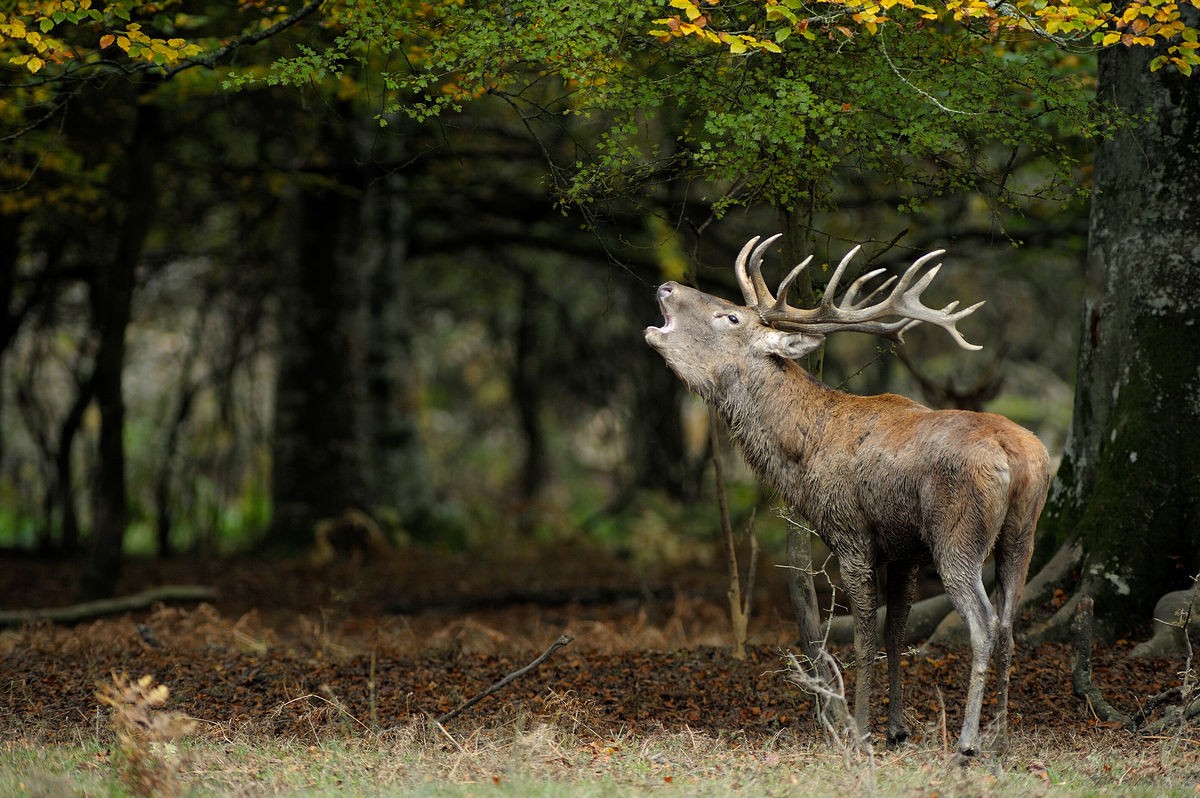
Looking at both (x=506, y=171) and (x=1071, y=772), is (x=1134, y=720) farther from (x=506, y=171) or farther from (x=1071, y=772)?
(x=506, y=171)

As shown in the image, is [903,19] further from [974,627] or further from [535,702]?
[535,702]

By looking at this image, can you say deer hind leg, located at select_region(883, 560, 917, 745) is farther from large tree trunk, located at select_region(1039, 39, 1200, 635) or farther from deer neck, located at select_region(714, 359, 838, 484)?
large tree trunk, located at select_region(1039, 39, 1200, 635)

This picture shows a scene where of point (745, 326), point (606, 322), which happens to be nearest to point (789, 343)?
point (745, 326)

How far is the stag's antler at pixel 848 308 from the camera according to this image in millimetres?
5598

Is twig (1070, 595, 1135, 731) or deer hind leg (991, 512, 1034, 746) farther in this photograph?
twig (1070, 595, 1135, 731)

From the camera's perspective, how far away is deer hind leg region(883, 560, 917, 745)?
5.80 m

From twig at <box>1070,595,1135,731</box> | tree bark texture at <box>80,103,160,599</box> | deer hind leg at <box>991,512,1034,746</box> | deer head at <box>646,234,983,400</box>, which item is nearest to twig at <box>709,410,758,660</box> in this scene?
deer head at <box>646,234,983,400</box>

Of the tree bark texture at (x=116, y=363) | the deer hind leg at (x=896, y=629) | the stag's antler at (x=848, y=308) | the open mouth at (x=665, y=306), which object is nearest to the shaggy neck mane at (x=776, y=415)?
the stag's antler at (x=848, y=308)

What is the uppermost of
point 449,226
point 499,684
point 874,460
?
point 449,226

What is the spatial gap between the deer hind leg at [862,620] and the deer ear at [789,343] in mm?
1013

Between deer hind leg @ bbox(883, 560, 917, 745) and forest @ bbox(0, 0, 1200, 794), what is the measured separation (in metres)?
0.12

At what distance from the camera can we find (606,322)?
10.5 m

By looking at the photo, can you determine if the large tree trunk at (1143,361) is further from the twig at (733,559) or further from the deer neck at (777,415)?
the deer neck at (777,415)

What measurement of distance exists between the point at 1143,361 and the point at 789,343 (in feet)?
9.40
